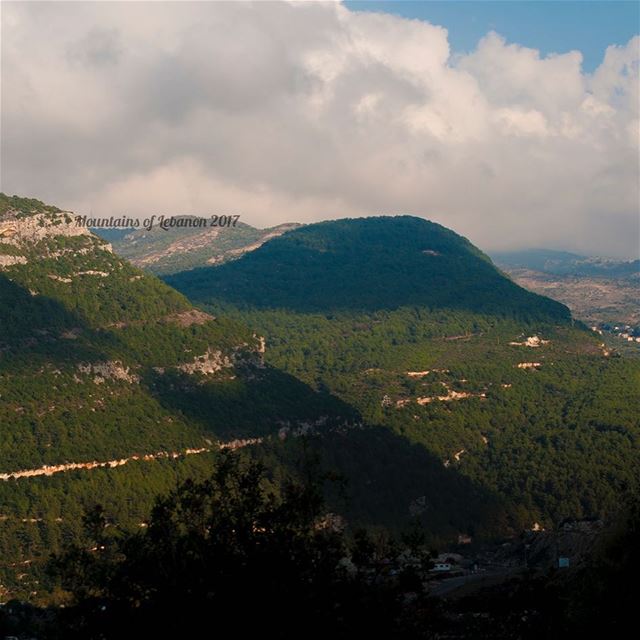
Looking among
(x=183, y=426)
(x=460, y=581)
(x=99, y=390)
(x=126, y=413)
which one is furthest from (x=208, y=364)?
(x=460, y=581)

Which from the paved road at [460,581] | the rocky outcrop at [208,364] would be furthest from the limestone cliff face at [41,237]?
the paved road at [460,581]

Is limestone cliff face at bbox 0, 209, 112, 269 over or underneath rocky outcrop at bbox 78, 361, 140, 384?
over

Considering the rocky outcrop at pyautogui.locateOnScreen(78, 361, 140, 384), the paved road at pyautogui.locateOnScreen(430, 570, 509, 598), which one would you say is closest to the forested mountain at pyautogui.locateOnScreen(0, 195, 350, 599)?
the rocky outcrop at pyautogui.locateOnScreen(78, 361, 140, 384)

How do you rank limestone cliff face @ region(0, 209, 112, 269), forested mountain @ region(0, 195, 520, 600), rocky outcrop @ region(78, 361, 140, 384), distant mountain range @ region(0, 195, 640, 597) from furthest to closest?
limestone cliff face @ region(0, 209, 112, 269) → rocky outcrop @ region(78, 361, 140, 384) → distant mountain range @ region(0, 195, 640, 597) → forested mountain @ region(0, 195, 520, 600)

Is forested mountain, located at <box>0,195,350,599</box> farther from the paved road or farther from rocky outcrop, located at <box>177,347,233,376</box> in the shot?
the paved road

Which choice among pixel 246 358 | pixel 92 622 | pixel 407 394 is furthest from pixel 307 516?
pixel 407 394

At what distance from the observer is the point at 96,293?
584 feet

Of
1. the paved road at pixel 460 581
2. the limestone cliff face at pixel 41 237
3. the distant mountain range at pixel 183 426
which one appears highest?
the limestone cliff face at pixel 41 237

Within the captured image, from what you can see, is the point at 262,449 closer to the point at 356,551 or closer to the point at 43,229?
the point at 43,229

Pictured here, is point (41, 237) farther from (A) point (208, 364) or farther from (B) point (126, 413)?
(B) point (126, 413)

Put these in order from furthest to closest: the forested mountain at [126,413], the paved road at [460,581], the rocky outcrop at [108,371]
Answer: the rocky outcrop at [108,371] → the forested mountain at [126,413] → the paved road at [460,581]

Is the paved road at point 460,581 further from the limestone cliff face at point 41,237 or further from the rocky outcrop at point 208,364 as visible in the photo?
the limestone cliff face at point 41,237

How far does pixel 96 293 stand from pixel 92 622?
433 ft

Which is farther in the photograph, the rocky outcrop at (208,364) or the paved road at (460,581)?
the rocky outcrop at (208,364)
